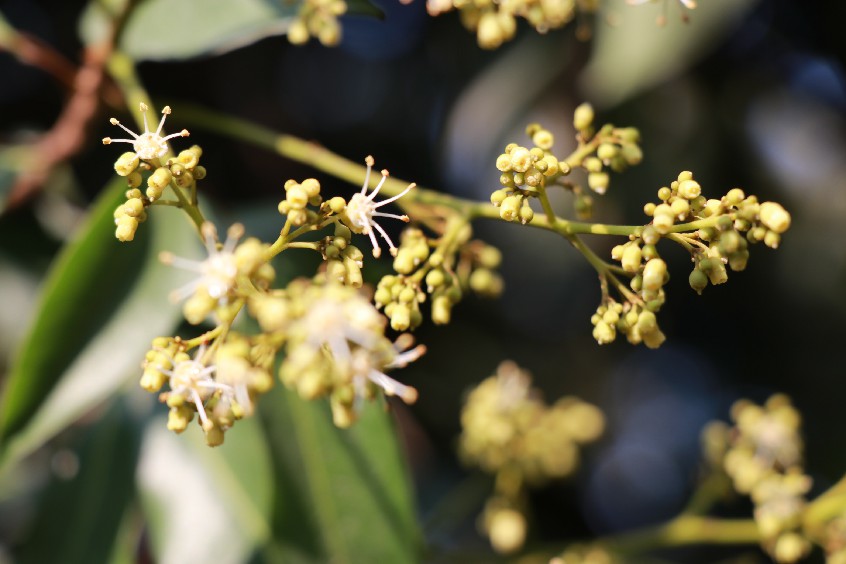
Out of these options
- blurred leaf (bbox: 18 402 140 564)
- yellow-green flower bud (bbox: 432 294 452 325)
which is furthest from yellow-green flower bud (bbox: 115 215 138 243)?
blurred leaf (bbox: 18 402 140 564)

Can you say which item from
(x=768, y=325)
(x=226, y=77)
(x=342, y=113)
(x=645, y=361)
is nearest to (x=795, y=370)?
(x=768, y=325)

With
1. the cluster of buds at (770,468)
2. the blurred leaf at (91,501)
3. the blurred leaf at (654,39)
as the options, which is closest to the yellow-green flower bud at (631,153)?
the cluster of buds at (770,468)

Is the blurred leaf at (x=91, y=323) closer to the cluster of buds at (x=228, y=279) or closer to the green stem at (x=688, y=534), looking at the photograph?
the cluster of buds at (x=228, y=279)

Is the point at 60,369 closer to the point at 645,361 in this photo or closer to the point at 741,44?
the point at 741,44

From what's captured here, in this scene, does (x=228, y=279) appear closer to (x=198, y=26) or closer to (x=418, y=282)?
(x=418, y=282)

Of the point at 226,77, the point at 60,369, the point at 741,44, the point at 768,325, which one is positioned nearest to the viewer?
the point at 60,369

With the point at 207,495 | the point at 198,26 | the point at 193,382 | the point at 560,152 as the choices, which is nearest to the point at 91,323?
the point at 207,495
